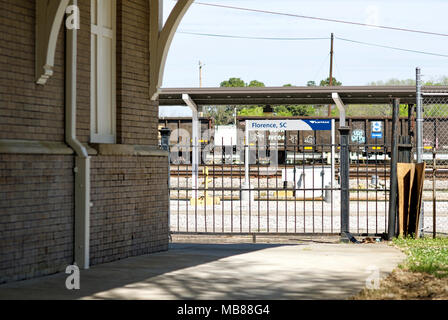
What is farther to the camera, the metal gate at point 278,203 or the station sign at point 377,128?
the station sign at point 377,128

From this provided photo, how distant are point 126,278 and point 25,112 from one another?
2030mm

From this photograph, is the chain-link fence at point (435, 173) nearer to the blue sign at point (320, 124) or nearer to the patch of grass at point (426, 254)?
the patch of grass at point (426, 254)

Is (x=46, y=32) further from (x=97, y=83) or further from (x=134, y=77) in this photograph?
(x=134, y=77)

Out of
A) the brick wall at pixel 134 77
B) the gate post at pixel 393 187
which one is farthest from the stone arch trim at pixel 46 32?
the gate post at pixel 393 187

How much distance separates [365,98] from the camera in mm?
25078

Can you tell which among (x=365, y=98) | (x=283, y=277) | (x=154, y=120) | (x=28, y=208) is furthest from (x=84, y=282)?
(x=365, y=98)

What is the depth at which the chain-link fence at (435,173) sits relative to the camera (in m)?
12.5

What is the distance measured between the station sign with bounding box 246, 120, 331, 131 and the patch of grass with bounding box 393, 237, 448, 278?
31.4ft

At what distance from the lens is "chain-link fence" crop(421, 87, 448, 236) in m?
12.5

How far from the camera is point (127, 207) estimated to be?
32.8ft

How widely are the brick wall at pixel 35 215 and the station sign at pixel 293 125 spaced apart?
13.5 meters

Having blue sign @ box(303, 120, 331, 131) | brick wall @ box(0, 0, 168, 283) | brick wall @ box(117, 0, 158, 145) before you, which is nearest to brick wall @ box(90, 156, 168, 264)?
brick wall @ box(0, 0, 168, 283)
